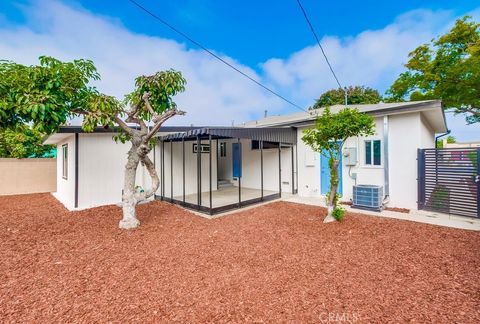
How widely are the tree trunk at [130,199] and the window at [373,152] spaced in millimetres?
7230

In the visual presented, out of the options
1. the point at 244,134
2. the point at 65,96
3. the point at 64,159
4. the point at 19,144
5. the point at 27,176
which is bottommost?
the point at 27,176

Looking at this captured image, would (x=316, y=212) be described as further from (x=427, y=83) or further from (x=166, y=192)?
(x=427, y=83)

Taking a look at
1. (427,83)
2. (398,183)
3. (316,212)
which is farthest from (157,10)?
(427,83)

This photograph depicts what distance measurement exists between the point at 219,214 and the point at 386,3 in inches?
401

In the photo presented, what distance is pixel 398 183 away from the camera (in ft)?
22.9

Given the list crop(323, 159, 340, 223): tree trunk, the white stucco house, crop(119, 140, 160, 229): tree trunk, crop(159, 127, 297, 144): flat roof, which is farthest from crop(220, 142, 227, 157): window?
crop(323, 159, 340, 223): tree trunk

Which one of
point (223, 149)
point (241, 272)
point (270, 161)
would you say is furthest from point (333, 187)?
point (223, 149)

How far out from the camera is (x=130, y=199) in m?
5.52

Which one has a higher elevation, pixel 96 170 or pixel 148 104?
pixel 148 104

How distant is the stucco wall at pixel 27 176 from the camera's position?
10.8 m

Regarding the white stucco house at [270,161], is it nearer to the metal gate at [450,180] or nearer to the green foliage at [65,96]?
the metal gate at [450,180]

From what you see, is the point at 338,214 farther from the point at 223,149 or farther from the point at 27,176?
the point at 27,176

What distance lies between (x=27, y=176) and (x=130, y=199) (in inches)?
390

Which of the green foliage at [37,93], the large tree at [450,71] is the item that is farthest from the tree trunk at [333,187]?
the large tree at [450,71]
